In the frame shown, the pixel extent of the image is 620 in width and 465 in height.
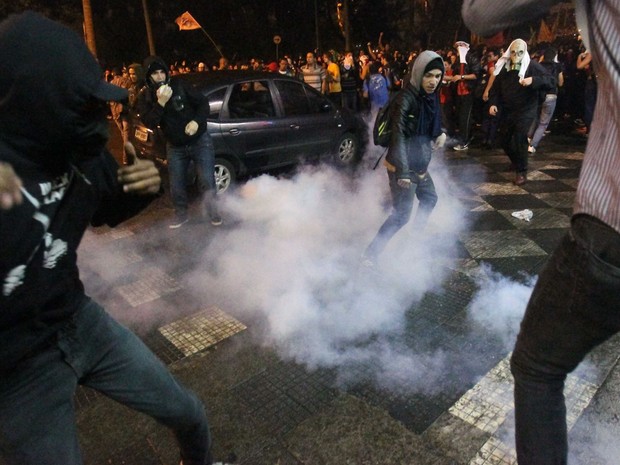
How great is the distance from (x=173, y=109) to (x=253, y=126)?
1727 millimetres

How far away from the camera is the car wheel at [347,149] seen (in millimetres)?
7714

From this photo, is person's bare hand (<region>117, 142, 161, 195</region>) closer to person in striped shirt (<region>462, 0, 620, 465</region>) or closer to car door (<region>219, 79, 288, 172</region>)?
person in striped shirt (<region>462, 0, 620, 465</region>)

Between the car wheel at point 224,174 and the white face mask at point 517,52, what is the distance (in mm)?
4026

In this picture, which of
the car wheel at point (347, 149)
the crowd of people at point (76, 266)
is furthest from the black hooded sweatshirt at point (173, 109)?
the crowd of people at point (76, 266)

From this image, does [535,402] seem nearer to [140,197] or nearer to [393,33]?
[140,197]

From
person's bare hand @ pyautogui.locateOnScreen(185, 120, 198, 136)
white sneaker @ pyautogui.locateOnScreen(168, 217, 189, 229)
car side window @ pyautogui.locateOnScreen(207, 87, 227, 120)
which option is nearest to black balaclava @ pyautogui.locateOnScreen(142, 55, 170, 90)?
person's bare hand @ pyautogui.locateOnScreen(185, 120, 198, 136)

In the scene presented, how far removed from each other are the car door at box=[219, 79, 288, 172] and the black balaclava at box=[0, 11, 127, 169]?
491 cm

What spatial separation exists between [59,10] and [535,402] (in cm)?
2990

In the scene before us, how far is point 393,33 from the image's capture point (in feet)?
94.5

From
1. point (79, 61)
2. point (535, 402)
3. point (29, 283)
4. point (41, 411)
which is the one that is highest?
point (79, 61)

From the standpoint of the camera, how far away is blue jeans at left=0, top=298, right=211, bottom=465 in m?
1.26

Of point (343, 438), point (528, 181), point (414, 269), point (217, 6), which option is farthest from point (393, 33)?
point (343, 438)

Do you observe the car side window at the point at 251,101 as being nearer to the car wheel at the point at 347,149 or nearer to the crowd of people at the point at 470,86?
the crowd of people at the point at 470,86

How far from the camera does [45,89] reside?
1.12 m
